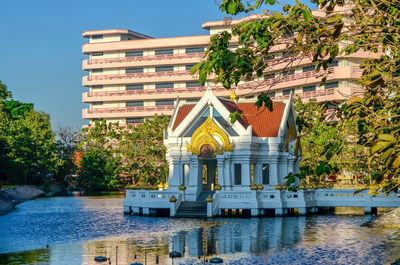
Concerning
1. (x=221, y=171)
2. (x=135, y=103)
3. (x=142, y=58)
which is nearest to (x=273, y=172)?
(x=221, y=171)

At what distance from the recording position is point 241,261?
21.7 m

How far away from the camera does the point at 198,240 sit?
26.9 metres

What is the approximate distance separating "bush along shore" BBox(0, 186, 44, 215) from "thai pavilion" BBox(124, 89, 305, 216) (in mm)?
11596

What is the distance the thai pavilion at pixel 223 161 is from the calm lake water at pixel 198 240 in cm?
157

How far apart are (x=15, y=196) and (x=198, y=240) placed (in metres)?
37.2

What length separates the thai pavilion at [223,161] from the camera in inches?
1462

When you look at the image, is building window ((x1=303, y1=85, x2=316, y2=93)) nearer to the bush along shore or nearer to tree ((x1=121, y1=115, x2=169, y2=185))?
tree ((x1=121, y1=115, x2=169, y2=185))

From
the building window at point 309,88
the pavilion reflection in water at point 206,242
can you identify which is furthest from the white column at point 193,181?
the building window at point 309,88

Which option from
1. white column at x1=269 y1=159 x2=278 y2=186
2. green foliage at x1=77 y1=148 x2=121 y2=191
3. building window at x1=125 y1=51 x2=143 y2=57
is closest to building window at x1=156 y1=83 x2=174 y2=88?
building window at x1=125 y1=51 x2=143 y2=57

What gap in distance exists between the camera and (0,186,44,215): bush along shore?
4782 centimetres

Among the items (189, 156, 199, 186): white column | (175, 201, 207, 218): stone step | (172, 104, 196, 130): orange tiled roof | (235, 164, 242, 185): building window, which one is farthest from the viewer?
(172, 104, 196, 130): orange tiled roof

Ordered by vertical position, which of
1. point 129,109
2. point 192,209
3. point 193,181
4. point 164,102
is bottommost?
point 192,209

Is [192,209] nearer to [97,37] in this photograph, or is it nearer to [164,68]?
[164,68]

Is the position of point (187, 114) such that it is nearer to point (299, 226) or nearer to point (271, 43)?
point (299, 226)
